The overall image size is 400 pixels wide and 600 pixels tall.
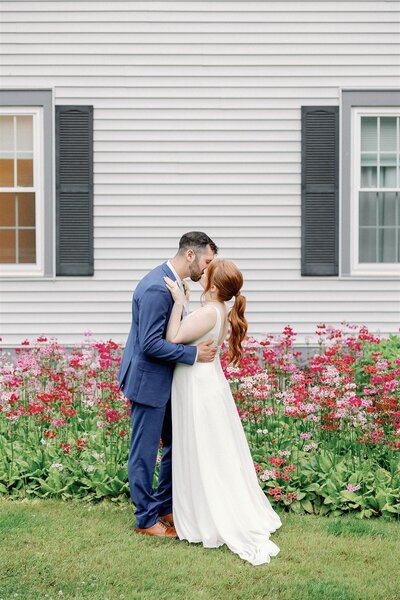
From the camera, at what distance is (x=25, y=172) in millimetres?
11023

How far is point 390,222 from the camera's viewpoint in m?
11.1

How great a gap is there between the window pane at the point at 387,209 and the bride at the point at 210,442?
18.9 feet

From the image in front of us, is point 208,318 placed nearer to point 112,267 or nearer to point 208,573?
point 208,573

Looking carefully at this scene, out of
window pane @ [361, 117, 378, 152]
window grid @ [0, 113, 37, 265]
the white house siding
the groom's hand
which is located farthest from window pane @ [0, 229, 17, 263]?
the groom's hand

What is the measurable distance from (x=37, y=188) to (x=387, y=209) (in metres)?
4.06

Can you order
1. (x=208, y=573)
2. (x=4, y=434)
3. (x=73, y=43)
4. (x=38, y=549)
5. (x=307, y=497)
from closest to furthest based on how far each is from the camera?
1. (x=208, y=573)
2. (x=38, y=549)
3. (x=307, y=497)
4. (x=4, y=434)
5. (x=73, y=43)

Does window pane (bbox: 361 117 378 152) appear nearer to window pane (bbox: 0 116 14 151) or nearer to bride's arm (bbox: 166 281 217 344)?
window pane (bbox: 0 116 14 151)

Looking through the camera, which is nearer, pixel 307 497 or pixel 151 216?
pixel 307 497

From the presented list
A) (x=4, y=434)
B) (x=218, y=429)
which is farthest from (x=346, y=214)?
(x=218, y=429)

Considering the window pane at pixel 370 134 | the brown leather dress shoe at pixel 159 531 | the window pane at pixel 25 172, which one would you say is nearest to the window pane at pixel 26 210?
the window pane at pixel 25 172

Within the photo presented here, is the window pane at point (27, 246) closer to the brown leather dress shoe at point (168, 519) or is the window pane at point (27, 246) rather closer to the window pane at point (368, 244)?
the window pane at point (368, 244)

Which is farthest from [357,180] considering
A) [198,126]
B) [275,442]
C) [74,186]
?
[275,442]

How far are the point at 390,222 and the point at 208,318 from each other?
5.94 meters

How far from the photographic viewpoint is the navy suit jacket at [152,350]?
5.57 m
